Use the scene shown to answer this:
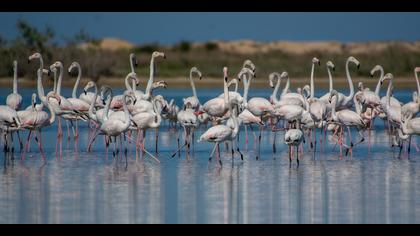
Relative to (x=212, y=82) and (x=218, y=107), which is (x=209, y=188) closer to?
(x=218, y=107)

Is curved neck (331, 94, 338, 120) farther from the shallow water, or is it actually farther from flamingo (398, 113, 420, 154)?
flamingo (398, 113, 420, 154)

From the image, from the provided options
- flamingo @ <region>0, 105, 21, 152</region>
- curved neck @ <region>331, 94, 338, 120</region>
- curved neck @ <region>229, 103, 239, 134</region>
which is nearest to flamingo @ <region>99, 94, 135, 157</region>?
flamingo @ <region>0, 105, 21, 152</region>

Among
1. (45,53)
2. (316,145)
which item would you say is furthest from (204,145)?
(45,53)

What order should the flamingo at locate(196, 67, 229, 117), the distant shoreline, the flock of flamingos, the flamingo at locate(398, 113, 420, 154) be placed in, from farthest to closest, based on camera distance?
the distant shoreline, the flamingo at locate(196, 67, 229, 117), the flamingo at locate(398, 113, 420, 154), the flock of flamingos

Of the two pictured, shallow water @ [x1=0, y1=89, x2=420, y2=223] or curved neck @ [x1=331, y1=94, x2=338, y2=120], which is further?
curved neck @ [x1=331, y1=94, x2=338, y2=120]

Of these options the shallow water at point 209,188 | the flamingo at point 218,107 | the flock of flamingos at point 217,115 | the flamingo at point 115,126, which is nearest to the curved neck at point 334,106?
the flock of flamingos at point 217,115

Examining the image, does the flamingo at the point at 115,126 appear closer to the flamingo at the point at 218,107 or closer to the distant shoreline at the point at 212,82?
the flamingo at the point at 218,107

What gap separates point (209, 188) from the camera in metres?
12.5

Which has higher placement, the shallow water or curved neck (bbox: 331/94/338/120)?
→ curved neck (bbox: 331/94/338/120)

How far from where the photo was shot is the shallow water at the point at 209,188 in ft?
34.9

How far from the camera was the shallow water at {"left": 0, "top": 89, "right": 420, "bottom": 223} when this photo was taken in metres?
10.6

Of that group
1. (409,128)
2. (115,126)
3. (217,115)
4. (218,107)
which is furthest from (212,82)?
(115,126)

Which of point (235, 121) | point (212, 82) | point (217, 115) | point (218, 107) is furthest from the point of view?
point (212, 82)

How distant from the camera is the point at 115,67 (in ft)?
141
